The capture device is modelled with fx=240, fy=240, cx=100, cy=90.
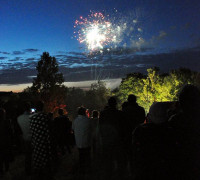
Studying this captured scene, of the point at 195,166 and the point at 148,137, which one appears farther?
the point at 148,137

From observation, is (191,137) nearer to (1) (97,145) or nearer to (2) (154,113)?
(2) (154,113)

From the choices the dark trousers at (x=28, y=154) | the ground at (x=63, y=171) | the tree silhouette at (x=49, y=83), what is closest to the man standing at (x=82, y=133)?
the ground at (x=63, y=171)

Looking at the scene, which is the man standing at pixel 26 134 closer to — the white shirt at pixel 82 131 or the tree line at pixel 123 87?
the white shirt at pixel 82 131

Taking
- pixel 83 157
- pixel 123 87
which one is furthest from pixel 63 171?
pixel 123 87

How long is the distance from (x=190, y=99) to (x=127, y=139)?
3.24 meters

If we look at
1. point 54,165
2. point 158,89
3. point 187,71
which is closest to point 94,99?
point 187,71

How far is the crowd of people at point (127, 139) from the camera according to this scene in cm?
261

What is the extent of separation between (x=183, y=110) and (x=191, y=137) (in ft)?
1.04

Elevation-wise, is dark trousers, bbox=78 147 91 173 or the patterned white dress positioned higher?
the patterned white dress

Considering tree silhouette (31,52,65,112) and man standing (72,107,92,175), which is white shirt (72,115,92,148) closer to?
man standing (72,107,92,175)

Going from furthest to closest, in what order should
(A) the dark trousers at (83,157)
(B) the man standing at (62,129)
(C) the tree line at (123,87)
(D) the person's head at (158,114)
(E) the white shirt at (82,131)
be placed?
1. (C) the tree line at (123,87)
2. (B) the man standing at (62,129)
3. (A) the dark trousers at (83,157)
4. (E) the white shirt at (82,131)
5. (D) the person's head at (158,114)

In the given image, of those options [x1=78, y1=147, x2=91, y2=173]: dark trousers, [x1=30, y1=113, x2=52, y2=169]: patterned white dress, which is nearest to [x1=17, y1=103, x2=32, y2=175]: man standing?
[x1=78, y1=147, x2=91, y2=173]: dark trousers

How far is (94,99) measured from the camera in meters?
106

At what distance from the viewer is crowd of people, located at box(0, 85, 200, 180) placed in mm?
2611
